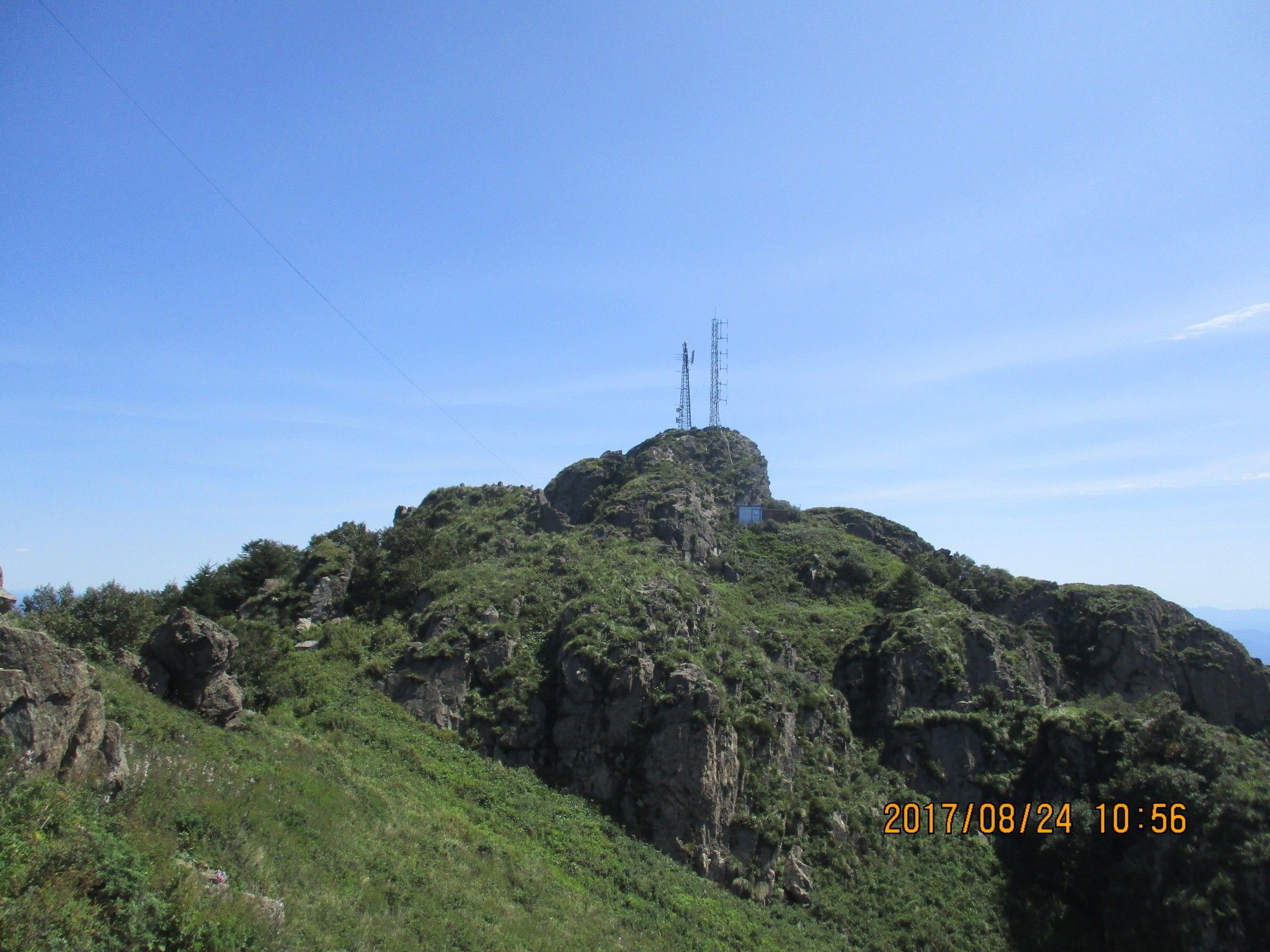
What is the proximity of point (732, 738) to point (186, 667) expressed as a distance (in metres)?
21.9

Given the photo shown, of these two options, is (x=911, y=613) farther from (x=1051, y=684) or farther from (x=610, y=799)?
(x=610, y=799)

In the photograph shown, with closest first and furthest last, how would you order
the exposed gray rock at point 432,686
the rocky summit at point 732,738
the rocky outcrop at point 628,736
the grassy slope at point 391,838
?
the grassy slope at point 391,838, the rocky summit at point 732,738, the rocky outcrop at point 628,736, the exposed gray rock at point 432,686

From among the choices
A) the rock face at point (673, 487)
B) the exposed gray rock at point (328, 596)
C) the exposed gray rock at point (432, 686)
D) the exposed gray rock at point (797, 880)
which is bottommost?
the exposed gray rock at point (797, 880)

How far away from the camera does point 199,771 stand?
1683 cm

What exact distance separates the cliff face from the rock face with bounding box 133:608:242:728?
1101 cm

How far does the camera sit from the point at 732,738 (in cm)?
3152

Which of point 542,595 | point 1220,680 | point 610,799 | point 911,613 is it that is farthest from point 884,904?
point 1220,680

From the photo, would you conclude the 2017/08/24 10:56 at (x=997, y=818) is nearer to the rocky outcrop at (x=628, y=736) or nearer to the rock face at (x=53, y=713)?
the rocky outcrop at (x=628, y=736)

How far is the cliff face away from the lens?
99.9ft

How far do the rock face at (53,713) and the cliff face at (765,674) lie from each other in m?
18.3

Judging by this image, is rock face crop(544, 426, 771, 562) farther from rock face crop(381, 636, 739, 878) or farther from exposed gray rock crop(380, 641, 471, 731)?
exposed gray rock crop(380, 641, 471, 731)

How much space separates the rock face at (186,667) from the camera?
69.6ft
